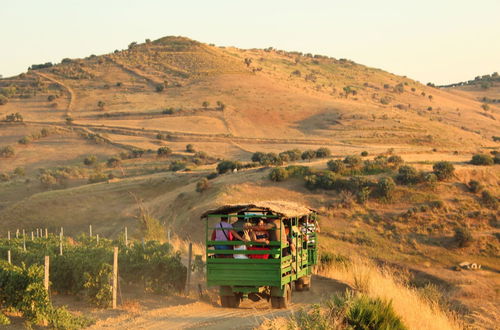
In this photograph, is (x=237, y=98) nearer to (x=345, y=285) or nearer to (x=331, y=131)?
(x=331, y=131)

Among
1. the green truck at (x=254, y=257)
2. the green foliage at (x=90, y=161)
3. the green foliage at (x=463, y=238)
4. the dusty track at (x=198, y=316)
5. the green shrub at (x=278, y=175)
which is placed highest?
the green truck at (x=254, y=257)

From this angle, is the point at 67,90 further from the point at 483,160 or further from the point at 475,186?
the point at 475,186

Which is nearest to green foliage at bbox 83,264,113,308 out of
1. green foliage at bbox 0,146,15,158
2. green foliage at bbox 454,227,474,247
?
green foliage at bbox 454,227,474,247

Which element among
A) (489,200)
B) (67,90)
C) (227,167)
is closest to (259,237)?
(489,200)

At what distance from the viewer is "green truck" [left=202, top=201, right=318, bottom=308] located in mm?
13891

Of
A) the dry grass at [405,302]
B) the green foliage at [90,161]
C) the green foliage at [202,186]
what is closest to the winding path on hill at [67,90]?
the green foliage at [90,161]

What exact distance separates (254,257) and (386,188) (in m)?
28.0

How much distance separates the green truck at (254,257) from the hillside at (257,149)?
11.9 ft

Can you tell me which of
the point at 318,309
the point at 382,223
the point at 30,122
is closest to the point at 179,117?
the point at 30,122

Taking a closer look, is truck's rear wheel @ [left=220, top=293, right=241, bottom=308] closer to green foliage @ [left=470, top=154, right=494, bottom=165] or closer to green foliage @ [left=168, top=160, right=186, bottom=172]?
green foliage @ [left=470, top=154, right=494, bottom=165]

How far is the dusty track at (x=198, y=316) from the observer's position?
1262cm

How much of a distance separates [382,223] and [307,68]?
8959 cm

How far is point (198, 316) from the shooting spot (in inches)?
543

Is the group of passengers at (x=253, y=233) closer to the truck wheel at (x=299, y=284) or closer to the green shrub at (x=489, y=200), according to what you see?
the truck wheel at (x=299, y=284)
